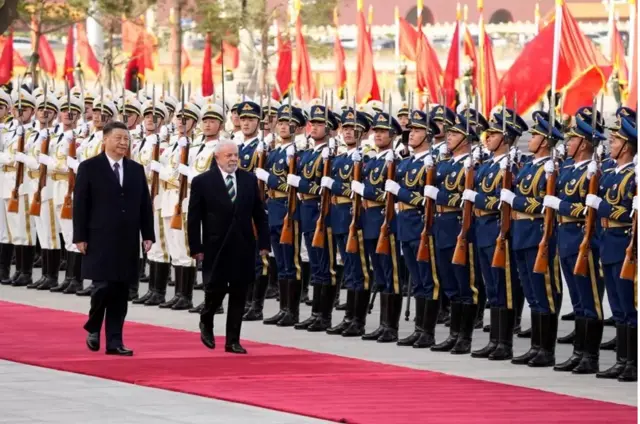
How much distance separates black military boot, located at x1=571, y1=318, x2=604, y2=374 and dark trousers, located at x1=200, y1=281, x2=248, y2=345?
2222 mm

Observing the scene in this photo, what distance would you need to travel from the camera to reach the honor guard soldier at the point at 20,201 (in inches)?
694

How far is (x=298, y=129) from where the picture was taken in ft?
51.8

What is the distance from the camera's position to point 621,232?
12.0 metres

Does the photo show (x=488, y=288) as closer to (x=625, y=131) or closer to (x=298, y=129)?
(x=625, y=131)

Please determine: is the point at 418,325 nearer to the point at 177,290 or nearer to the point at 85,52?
the point at 177,290

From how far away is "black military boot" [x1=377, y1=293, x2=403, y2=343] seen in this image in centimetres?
1400

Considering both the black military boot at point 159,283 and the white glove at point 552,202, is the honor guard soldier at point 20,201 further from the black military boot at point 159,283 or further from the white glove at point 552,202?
the white glove at point 552,202

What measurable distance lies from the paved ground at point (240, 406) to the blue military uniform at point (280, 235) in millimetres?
245

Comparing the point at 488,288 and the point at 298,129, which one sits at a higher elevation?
the point at 298,129

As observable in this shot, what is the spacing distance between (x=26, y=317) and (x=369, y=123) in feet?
9.80

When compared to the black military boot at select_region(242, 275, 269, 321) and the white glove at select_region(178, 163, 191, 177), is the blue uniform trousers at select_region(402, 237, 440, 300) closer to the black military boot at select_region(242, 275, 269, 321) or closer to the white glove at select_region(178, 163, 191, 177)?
the black military boot at select_region(242, 275, 269, 321)

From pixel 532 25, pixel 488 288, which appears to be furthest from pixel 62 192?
pixel 532 25

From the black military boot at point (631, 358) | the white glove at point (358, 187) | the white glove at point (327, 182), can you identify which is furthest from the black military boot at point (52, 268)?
the black military boot at point (631, 358)

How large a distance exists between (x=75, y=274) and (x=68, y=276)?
107 mm
